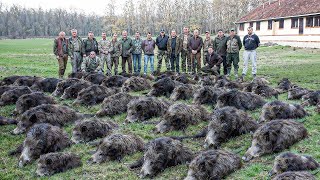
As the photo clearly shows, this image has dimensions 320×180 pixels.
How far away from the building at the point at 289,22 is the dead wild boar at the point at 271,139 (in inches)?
1157

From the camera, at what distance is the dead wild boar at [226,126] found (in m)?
7.27

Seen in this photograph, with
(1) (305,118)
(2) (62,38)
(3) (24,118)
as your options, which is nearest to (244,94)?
(1) (305,118)

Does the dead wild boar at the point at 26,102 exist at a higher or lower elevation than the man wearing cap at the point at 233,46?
lower

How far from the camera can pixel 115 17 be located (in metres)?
96.1

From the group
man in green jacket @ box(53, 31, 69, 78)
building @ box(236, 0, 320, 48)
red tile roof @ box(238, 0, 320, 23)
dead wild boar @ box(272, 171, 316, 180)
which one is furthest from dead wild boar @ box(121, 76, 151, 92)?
red tile roof @ box(238, 0, 320, 23)

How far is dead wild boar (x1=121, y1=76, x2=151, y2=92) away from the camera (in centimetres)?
1299

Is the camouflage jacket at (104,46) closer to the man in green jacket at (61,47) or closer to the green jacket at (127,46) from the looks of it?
the green jacket at (127,46)

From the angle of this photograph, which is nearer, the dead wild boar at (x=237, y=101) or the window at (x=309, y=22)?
the dead wild boar at (x=237, y=101)

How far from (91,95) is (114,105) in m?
1.49

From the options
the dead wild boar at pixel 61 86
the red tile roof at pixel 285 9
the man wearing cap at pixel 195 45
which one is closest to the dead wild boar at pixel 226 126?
the dead wild boar at pixel 61 86

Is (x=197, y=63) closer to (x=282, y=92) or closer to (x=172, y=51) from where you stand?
(x=172, y=51)

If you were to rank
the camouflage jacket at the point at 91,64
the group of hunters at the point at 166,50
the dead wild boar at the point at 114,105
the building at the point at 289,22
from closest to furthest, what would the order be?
the dead wild boar at the point at 114,105, the group of hunters at the point at 166,50, the camouflage jacket at the point at 91,64, the building at the point at 289,22

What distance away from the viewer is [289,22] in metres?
38.7

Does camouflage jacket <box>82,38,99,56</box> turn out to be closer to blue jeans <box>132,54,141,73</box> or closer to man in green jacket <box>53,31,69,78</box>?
man in green jacket <box>53,31,69,78</box>
